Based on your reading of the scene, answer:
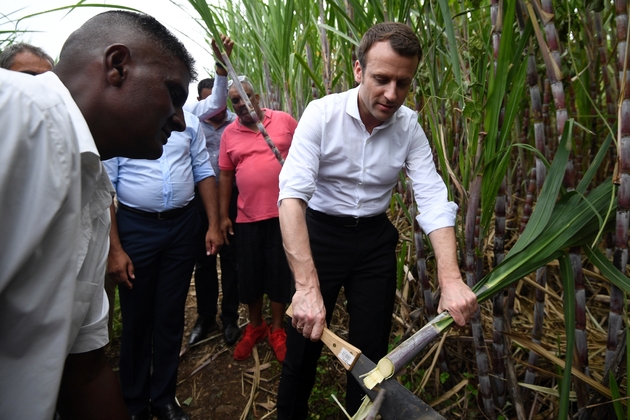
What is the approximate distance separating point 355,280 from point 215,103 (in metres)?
1.62

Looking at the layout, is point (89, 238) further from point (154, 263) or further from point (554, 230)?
point (154, 263)

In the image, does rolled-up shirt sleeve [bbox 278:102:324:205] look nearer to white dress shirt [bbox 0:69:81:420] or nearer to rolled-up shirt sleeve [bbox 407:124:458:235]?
rolled-up shirt sleeve [bbox 407:124:458:235]

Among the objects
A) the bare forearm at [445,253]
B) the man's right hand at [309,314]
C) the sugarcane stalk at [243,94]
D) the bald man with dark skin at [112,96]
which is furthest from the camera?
the sugarcane stalk at [243,94]

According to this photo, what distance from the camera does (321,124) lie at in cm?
144

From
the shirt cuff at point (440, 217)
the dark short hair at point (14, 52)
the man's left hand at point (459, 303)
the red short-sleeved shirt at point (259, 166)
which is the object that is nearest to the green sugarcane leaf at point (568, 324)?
the man's left hand at point (459, 303)

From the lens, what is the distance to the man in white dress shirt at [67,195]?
1.87ft

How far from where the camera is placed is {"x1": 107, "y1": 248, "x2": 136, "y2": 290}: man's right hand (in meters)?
1.84

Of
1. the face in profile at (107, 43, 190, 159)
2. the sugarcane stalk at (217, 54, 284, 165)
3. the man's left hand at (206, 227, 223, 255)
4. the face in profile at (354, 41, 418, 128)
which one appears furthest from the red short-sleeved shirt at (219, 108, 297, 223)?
the face in profile at (107, 43, 190, 159)

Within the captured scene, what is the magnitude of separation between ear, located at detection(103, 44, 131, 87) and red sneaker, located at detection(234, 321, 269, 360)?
200cm

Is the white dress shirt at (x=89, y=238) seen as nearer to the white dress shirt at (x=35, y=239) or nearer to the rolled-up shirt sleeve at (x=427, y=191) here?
the white dress shirt at (x=35, y=239)

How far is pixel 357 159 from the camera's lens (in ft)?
4.98

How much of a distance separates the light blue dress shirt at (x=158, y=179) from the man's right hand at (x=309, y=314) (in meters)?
1.12

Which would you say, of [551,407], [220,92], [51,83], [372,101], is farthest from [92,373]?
[220,92]

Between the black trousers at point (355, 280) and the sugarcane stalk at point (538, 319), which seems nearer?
the sugarcane stalk at point (538, 319)
